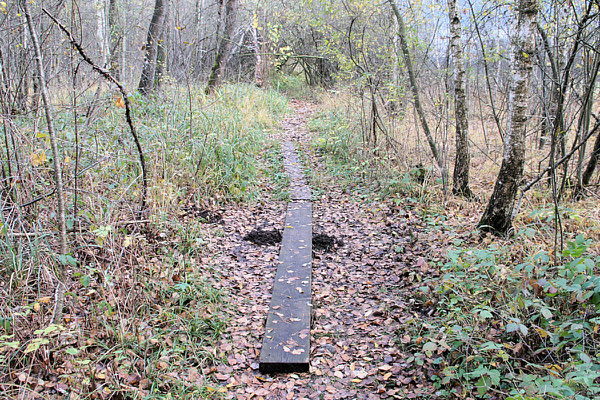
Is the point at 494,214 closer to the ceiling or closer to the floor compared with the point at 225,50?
closer to the floor

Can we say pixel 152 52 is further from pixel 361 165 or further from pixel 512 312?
pixel 512 312

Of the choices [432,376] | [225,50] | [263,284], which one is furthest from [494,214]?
[225,50]

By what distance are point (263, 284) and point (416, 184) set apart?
3074 millimetres

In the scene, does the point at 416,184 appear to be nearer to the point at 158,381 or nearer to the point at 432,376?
the point at 432,376

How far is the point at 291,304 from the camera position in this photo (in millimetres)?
3834

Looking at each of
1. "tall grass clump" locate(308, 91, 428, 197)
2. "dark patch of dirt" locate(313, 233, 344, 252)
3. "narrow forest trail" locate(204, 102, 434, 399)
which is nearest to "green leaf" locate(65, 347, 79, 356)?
"narrow forest trail" locate(204, 102, 434, 399)

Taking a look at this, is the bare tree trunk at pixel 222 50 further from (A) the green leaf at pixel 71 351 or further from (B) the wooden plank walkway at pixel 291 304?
(A) the green leaf at pixel 71 351

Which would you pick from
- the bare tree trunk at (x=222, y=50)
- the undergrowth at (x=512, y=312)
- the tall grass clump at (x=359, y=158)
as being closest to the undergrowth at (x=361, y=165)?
the tall grass clump at (x=359, y=158)

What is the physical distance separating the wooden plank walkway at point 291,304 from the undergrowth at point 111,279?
448mm

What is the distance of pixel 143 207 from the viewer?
180 inches

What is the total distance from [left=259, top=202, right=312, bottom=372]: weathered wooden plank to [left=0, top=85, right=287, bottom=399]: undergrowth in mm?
446

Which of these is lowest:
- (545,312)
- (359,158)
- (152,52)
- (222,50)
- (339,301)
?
(339,301)

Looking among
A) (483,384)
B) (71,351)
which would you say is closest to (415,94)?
(483,384)

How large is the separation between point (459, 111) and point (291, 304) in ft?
11.8
